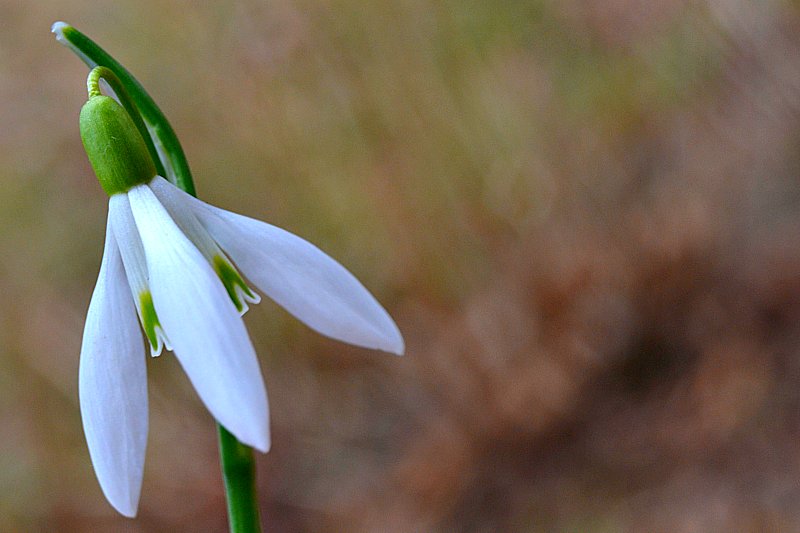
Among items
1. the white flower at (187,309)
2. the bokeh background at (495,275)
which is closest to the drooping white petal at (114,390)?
the white flower at (187,309)

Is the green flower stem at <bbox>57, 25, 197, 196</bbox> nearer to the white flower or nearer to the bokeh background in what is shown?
the white flower

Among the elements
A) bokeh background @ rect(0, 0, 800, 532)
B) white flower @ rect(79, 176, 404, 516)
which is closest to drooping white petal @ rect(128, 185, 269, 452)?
white flower @ rect(79, 176, 404, 516)

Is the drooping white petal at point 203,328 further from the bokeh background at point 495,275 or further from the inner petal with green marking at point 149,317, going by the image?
the bokeh background at point 495,275

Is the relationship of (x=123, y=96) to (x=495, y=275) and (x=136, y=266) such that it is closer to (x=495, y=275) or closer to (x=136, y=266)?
(x=136, y=266)

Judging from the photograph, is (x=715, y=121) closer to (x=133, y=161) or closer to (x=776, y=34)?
(x=776, y=34)

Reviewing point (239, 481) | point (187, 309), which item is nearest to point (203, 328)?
point (187, 309)

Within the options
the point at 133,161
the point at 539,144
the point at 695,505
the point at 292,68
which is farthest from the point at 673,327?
the point at 133,161

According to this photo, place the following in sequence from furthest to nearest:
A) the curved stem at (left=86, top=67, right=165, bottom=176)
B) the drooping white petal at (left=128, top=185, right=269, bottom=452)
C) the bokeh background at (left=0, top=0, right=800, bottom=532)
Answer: the bokeh background at (left=0, top=0, right=800, bottom=532) → the curved stem at (left=86, top=67, right=165, bottom=176) → the drooping white petal at (left=128, top=185, right=269, bottom=452)
